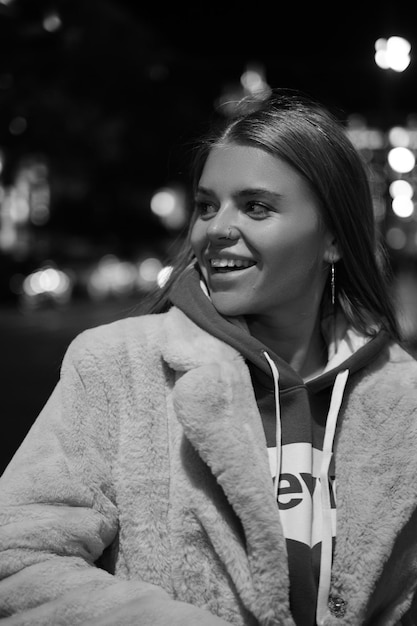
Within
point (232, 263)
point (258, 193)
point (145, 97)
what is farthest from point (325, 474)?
point (145, 97)

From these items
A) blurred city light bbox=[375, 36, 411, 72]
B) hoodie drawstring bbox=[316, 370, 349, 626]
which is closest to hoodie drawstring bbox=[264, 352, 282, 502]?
hoodie drawstring bbox=[316, 370, 349, 626]

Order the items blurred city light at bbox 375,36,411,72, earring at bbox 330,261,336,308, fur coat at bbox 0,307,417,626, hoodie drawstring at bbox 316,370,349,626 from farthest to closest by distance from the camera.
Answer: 1. blurred city light at bbox 375,36,411,72
2. earring at bbox 330,261,336,308
3. hoodie drawstring at bbox 316,370,349,626
4. fur coat at bbox 0,307,417,626

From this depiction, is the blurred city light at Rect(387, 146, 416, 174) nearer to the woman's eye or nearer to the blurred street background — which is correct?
the blurred street background

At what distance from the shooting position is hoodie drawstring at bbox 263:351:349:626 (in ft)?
6.05

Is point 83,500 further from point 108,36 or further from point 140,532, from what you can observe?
point 108,36

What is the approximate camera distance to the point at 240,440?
1836 millimetres

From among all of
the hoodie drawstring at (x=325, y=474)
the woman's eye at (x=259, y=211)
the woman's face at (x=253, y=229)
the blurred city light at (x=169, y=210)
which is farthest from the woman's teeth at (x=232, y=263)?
the blurred city light at (x=169, y=210)

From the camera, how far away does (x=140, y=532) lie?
180 centimetres

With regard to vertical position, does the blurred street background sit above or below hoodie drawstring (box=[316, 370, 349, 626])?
above

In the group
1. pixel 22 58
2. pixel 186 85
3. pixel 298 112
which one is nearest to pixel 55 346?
pixel 22 58

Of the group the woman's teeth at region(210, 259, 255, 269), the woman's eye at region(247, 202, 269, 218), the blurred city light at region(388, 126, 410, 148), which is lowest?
the woman's teeth at region(210, 259, 255, 269)

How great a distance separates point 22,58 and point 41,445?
684cm

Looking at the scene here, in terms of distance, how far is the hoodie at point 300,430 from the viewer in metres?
1.84

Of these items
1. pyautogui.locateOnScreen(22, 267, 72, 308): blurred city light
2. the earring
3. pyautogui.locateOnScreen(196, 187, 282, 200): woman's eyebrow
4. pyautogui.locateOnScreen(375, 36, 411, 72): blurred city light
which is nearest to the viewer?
pyautogui.locateOnScreen(196, 187, 282, 200): woman's eyebrow
